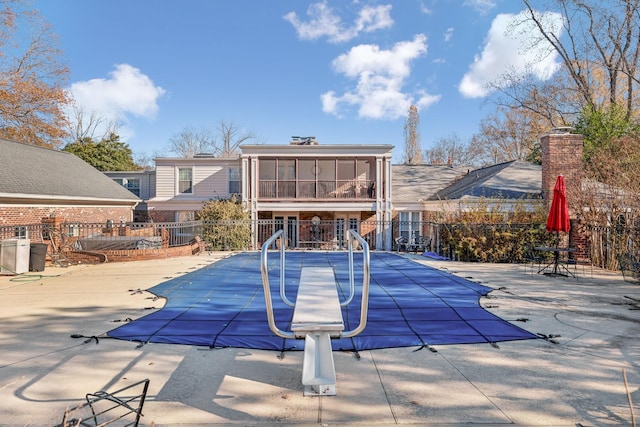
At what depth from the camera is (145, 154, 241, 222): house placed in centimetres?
2133

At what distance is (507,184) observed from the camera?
55.4ft

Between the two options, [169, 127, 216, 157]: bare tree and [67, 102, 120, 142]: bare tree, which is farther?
[169, 127, 216, 157]: bare tree

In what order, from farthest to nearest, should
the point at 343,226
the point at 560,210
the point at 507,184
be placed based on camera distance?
the point at 343,226
the point at 507,184
the point at 560,210

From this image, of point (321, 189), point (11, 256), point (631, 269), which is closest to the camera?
point (631, 269)

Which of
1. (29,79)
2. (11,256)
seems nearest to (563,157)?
(11,256)

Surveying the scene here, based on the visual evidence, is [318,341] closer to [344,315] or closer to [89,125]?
[344,315]

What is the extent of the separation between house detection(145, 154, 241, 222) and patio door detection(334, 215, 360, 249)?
19.4 ft

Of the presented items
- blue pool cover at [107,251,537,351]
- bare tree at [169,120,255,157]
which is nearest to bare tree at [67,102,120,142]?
bare tree at [169,120,255,157]

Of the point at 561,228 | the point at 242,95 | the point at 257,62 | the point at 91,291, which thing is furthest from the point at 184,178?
the point at 561,228

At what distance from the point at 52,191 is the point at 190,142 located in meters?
31.9

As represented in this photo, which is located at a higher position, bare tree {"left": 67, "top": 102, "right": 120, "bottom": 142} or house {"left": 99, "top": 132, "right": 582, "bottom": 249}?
bare tree {"left": 67, "top": 102, "right": 120, "bottom": 142}

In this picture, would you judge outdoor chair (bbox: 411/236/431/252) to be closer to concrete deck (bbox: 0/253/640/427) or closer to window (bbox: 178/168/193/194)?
concrete deck (bbox: 0/253/640/427)

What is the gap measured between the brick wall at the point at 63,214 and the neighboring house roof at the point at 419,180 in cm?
1402

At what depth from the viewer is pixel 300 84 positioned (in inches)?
1115
